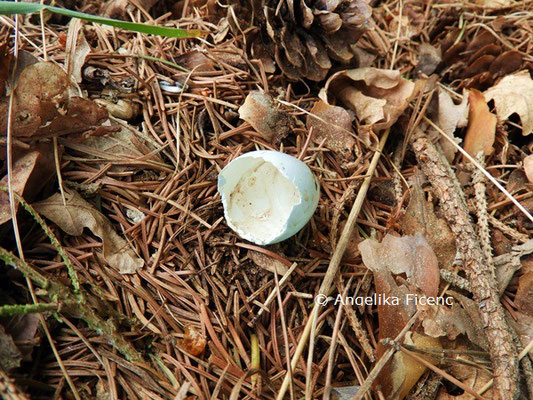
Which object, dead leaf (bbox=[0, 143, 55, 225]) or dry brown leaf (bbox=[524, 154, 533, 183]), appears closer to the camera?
dead leaf (bbox=[0, 143, 55, 225])

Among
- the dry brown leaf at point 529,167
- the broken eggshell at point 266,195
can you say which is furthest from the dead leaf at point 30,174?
the dry brown leaf at point 529,167

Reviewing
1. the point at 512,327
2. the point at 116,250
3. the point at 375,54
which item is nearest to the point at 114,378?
the point at 116,250

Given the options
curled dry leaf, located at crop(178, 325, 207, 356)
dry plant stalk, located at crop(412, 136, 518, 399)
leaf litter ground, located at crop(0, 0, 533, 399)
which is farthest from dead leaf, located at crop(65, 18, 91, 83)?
dry plant stalk, located at crop(412, 136, 518, 399)

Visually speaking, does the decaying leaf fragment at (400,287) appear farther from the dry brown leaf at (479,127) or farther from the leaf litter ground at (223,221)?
the dry brown leaf at (479,127)

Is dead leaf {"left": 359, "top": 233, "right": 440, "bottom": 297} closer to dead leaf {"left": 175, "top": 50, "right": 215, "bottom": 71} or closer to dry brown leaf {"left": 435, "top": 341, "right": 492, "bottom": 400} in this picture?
dry brown leaf {"left": 435, "top": 341, "right": 492, "bottom": 400}

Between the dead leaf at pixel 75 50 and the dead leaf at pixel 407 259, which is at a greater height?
the dead leaf at pixel 75 50

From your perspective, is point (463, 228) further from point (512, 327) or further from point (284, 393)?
point (284, 393)
